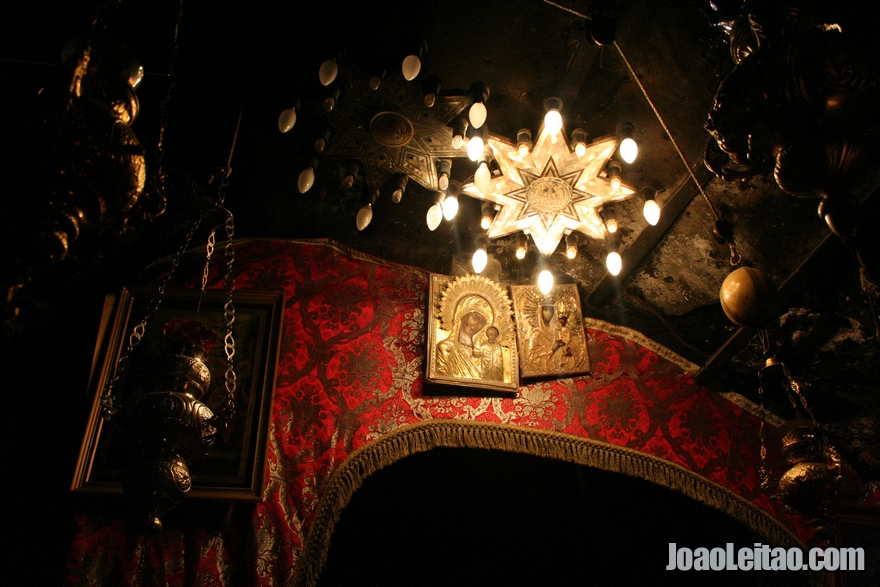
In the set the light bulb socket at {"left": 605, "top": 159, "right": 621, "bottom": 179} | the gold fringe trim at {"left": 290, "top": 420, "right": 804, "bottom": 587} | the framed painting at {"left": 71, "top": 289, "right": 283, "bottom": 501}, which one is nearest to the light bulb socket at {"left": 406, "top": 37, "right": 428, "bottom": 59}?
the light bulb socket at {"left": 605, "top": 159, "right": 621, "bottom": 179}

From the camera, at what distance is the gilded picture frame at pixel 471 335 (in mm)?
4320

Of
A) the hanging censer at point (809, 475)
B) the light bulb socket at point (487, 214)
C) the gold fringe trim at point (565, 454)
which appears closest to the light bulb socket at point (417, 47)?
the light bulb socket at point (487, 214)

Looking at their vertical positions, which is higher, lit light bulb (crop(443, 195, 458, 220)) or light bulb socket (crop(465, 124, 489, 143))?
light bulb socket (crop(465, 124, 489, 143))

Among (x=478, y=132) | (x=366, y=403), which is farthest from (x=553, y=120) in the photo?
(x=366, y=403)

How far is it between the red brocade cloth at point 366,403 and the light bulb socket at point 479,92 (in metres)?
1.57

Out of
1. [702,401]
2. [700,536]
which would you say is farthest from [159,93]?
[700,536]

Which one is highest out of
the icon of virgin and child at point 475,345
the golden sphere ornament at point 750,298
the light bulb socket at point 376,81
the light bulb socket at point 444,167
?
the light bulb socket at point 376,81

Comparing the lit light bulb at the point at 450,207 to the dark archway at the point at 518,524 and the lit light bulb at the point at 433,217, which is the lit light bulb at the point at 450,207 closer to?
the lit light bulb at the point at 433,217

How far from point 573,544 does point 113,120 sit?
509 centimetres

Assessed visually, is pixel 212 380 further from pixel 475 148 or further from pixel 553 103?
pixel 553 103

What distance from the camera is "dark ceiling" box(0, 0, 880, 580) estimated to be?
336cm

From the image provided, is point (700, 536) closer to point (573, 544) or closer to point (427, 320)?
point (573, 544)

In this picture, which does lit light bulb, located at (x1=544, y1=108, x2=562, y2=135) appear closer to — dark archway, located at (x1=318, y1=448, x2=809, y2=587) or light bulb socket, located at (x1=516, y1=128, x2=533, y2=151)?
light bulb socket, located at (x1=516, y1=128, x2=533, y2=151)

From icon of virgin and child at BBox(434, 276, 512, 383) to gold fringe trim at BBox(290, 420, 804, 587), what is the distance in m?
0.36
